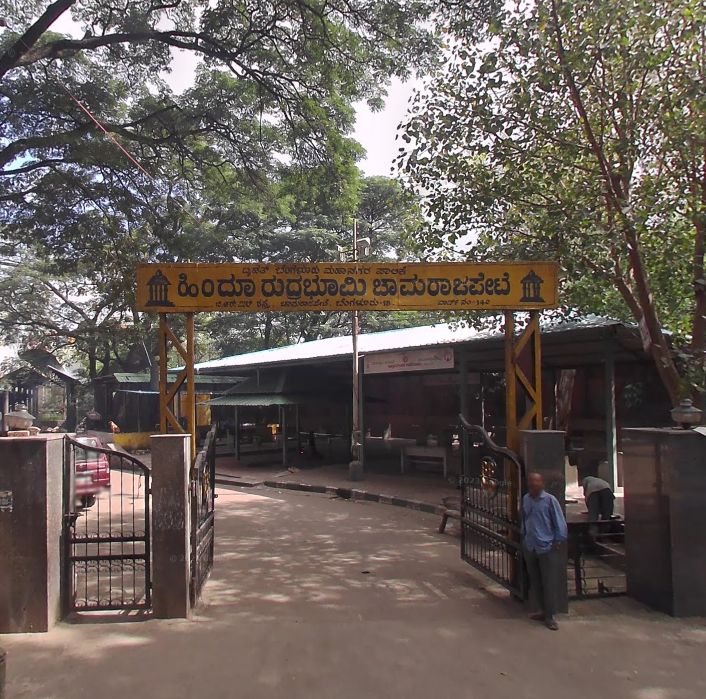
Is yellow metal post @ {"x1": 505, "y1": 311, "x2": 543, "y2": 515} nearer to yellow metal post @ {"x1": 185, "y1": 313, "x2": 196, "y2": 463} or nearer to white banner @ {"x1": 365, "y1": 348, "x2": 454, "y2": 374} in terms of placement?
yellow metal post @ {"x1": 185, "y1": 313, "x2": 196, "y2": 463}

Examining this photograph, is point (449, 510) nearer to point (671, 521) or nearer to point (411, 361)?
point (671, 521)

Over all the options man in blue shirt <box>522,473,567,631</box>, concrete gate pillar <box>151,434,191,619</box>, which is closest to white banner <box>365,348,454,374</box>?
man in blue shirt <box>522,473,567,631</box>

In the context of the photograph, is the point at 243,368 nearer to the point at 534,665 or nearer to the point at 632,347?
the point at 632,347

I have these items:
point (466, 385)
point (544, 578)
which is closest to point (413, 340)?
point (466, 385)

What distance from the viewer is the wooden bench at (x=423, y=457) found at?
14871 millimetres

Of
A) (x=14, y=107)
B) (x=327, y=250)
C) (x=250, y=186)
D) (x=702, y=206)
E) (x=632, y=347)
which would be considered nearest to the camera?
(x=702, y=206)

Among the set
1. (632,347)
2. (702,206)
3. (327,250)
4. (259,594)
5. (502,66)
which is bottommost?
(259,594)

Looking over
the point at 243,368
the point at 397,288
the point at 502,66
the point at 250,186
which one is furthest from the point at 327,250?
the point at 397,288

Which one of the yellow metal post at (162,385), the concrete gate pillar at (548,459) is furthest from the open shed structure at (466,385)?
the yellow metal post at (162,385)

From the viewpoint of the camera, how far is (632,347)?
11836 mm

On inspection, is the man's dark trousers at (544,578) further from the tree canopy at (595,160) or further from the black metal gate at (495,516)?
the tree canopy at (595,160)

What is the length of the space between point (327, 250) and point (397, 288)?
2332 cm

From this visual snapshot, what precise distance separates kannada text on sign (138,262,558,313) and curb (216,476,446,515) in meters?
4.85

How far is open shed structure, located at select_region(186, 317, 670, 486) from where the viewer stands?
37.1ft
